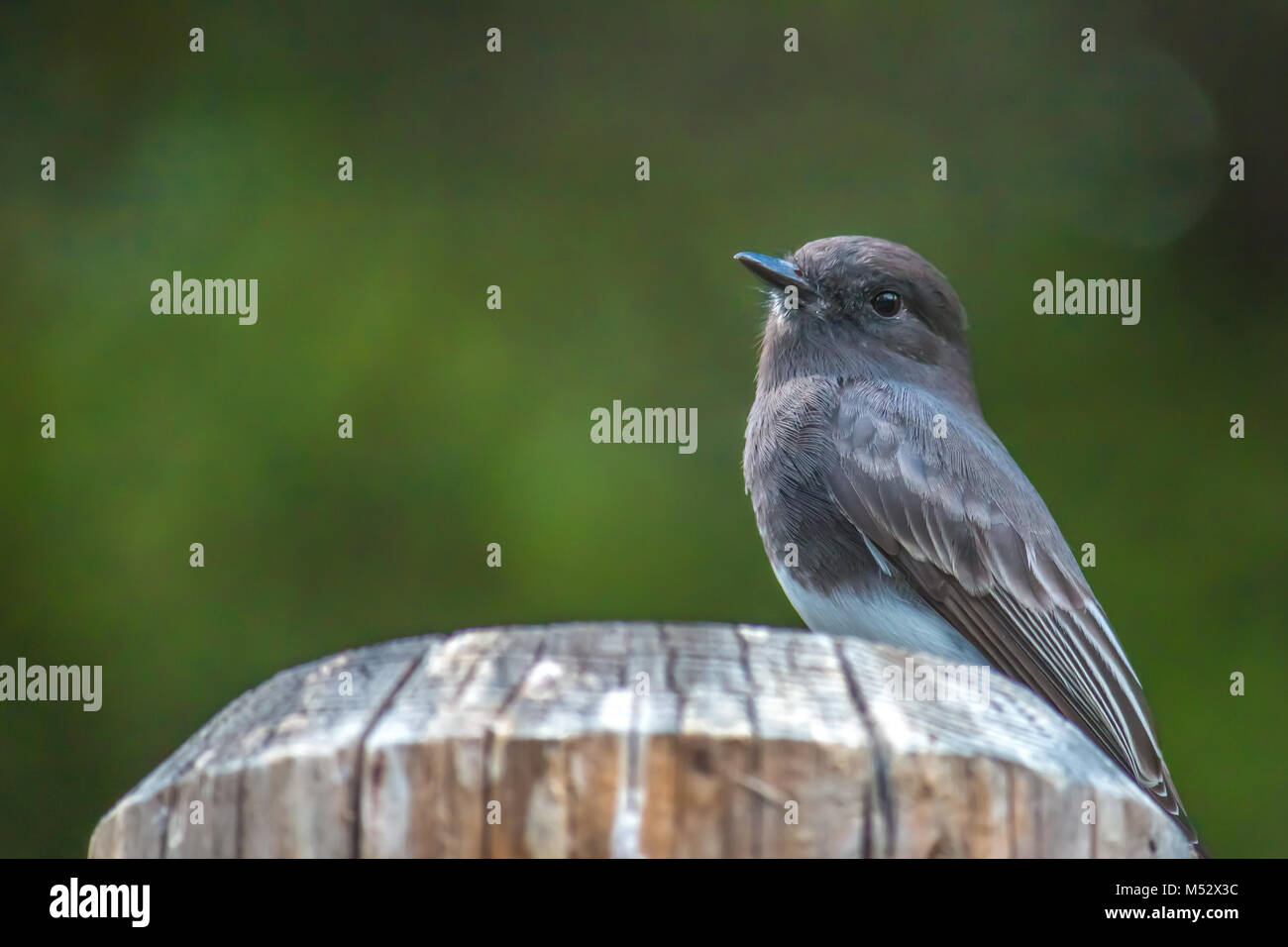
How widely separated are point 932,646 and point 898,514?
0.36m

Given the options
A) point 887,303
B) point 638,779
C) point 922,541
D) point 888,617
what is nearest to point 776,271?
point 887,303

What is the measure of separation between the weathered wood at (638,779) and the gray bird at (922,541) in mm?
2123

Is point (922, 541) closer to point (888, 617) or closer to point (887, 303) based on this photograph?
point (888, 617)

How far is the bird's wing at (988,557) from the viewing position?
368cm

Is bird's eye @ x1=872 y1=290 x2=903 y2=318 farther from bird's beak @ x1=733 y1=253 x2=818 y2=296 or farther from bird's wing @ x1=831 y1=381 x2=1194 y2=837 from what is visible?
bird's wing @ x1=831 y1=381 x2=1194 y2=837

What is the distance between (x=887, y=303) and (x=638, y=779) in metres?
3.44

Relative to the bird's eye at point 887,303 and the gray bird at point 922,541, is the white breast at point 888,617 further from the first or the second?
the bird's eye at point 887,303

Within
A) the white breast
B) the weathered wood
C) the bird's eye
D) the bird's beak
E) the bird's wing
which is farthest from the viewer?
the bird's eye

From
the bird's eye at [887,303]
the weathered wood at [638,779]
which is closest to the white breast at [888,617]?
the bird's eye at [887,303]

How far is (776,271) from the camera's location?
14.8ft

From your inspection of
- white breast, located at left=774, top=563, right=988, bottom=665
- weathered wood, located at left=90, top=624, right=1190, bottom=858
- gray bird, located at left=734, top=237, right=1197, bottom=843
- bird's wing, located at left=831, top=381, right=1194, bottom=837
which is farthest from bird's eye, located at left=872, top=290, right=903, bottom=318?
weathered wood, located at left=90, top=624, right=1190, bottom=858

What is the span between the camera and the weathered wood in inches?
55.1
